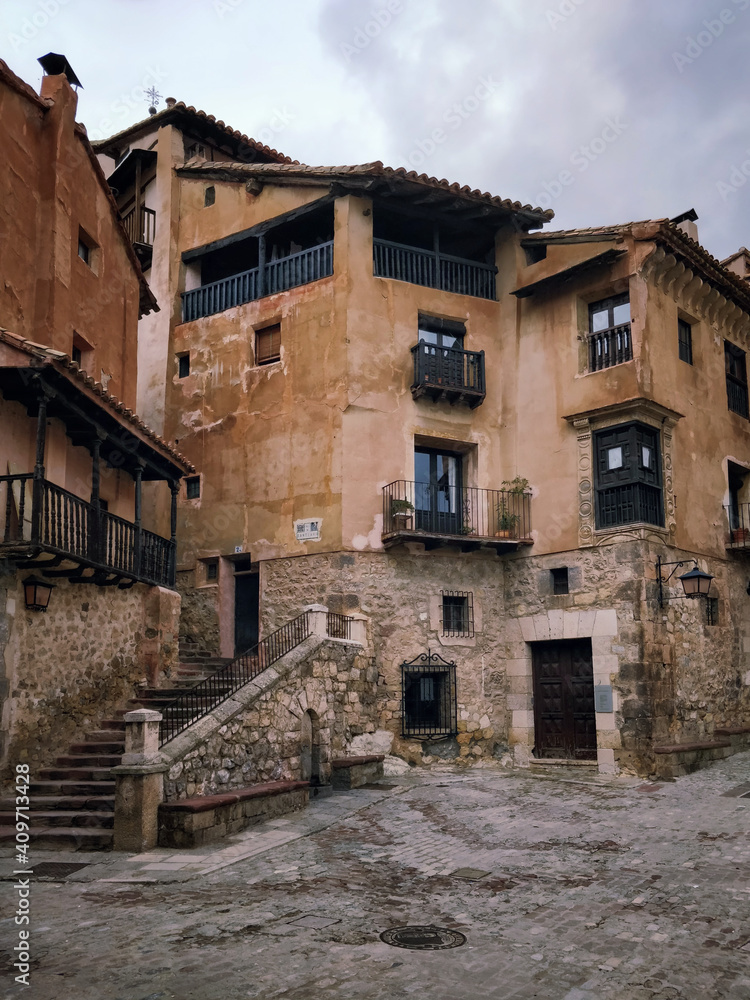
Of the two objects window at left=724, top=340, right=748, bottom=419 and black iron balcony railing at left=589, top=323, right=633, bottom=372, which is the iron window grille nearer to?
black iron balcony railing at left=589, top=323, right=633, bottom=372

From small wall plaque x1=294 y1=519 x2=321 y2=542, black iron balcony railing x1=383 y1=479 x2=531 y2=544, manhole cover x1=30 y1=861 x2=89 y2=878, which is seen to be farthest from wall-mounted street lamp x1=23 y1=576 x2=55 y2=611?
black iron balcony railing x1=383 y1=479 x2=531 y2=544

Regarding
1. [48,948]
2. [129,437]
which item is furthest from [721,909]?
[129,437]

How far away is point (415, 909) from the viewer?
27.5 ft

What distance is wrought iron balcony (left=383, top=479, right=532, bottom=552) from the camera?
718 inches

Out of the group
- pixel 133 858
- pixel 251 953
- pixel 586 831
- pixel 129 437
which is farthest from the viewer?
pixel 129 437

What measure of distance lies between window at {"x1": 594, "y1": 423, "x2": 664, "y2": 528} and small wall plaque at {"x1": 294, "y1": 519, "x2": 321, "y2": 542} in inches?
218

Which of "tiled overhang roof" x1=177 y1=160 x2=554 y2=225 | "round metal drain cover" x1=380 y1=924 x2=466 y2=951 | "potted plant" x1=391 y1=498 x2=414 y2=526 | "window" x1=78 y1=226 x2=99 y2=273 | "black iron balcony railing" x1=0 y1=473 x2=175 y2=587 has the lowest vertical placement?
"round metal drain cover" x1=380 y1=924 x2=466 y2=951

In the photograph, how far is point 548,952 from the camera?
7066 mm

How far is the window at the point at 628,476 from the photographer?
17.5 metres

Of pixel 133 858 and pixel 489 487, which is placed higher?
pixel 489 487

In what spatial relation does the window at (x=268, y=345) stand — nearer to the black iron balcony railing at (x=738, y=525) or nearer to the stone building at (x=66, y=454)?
the stone building at (x=66, y=454)

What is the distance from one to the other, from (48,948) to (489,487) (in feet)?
46.0

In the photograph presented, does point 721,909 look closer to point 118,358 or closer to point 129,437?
point 129,437

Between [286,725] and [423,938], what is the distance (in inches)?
271
